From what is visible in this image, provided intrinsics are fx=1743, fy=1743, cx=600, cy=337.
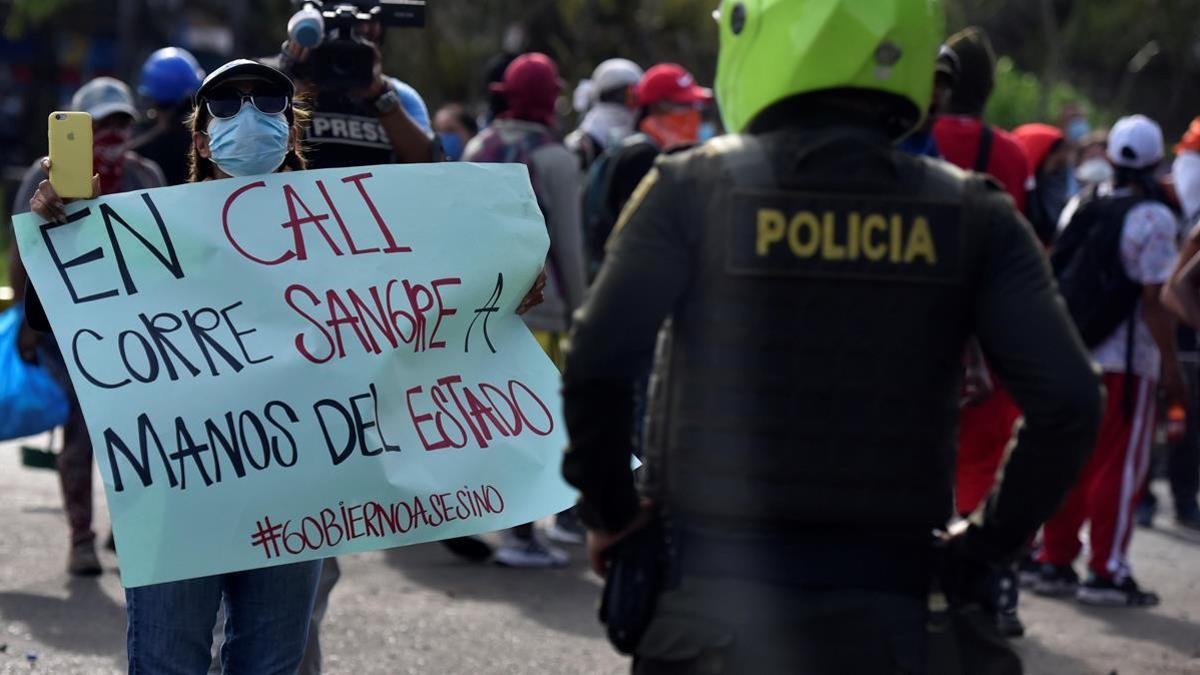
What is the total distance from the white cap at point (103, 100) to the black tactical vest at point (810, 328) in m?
4.99

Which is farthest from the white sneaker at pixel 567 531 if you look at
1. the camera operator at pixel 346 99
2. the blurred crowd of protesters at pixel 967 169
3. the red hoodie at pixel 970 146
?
the camera operator at pixel 346 99

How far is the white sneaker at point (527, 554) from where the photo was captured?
7.43 meters

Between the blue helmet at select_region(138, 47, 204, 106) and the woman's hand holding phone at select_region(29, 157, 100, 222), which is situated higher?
the woman's hand holding phone at select_region(29, 157, 100, 222)

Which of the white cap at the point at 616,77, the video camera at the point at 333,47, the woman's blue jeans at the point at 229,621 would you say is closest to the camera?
the woman's blue jeans at the point at 229,621

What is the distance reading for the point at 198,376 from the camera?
12.3 feet

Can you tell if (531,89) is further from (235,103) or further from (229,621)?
(229,621)

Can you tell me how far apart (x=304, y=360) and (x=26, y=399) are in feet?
11.5

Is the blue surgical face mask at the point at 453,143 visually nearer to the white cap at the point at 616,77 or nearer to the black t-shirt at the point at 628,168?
the white cap at the point at 616,77

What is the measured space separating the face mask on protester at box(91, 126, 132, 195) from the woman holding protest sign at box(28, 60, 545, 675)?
297 cm

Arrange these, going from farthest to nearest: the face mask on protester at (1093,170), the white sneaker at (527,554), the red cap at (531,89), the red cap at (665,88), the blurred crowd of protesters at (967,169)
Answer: the face mask on protester at (1093,170) → the red cap at (665,88) → the red cap at (531,89) → the white sneaker at (527,554) → the blurred crowd of protesters at (967,169)

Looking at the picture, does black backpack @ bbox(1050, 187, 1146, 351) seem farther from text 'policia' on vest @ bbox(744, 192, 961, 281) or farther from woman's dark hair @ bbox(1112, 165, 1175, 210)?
text 'policia' on vest @ bbox(744, 192, 961, 281)

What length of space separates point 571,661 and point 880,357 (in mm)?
3460

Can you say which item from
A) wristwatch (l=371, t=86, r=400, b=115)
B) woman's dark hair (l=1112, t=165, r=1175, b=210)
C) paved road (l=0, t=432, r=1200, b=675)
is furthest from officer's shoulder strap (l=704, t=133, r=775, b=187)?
woman's dark hair (l=1112, t=165, r=1175, b=210)

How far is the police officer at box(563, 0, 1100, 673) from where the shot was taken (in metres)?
2.61
